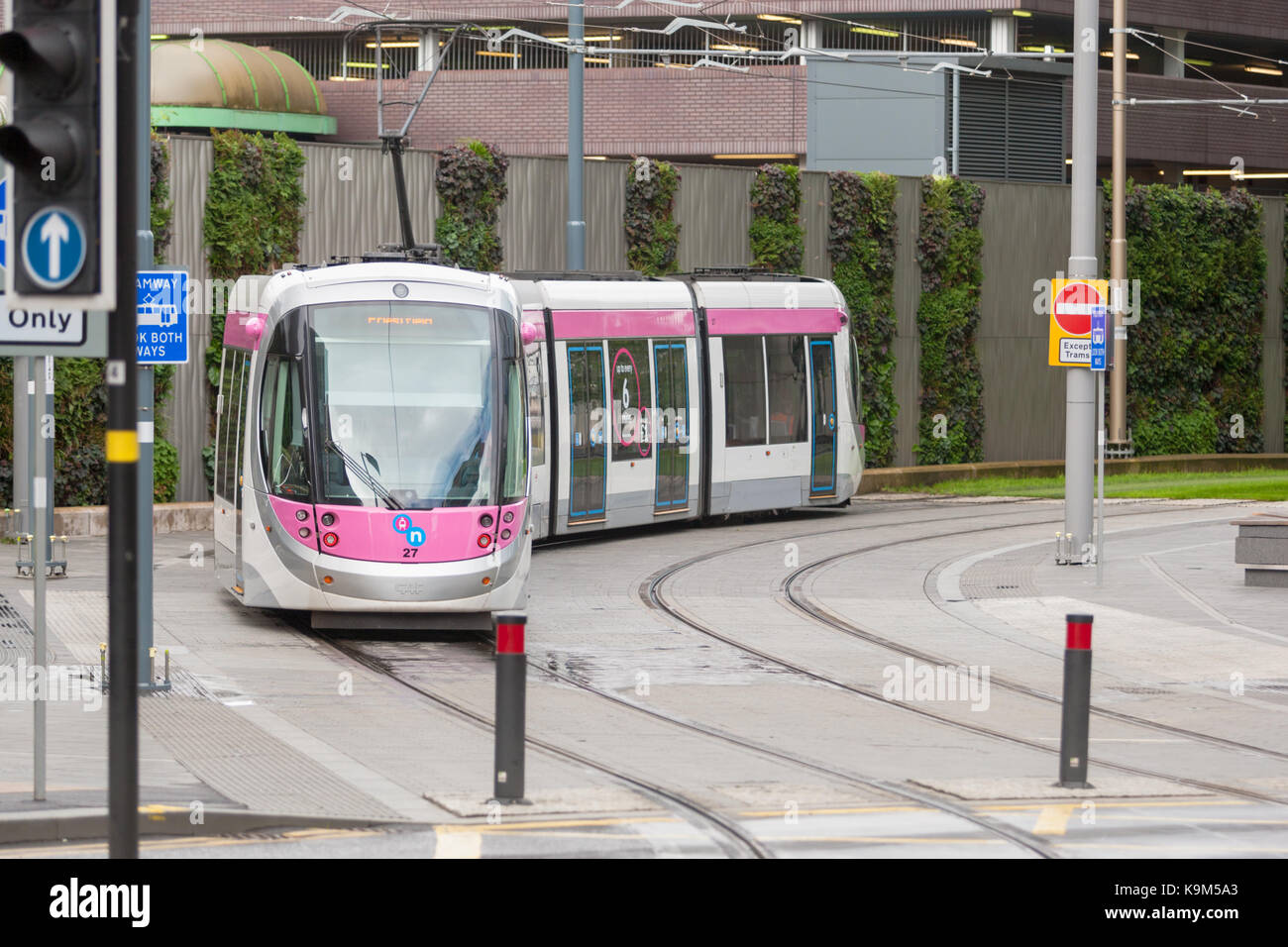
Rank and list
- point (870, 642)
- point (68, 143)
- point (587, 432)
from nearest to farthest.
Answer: point (68, 143) < point (870, 642) < point (587, 432)

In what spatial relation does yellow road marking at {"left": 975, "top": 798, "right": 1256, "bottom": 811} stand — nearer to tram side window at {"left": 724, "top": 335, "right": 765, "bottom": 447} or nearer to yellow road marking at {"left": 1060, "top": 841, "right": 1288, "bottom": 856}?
yellow road marking at {"left": 1060, "top": 841, "right": 1288, "bottom": 856}

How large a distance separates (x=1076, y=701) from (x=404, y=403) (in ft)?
23.2

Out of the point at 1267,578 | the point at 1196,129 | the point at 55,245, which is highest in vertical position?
the point at 1196,129

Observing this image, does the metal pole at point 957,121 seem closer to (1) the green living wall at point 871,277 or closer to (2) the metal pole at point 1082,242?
(1) the green living wall at point 871,277

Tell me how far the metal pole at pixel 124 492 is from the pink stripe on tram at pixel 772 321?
1829 cm

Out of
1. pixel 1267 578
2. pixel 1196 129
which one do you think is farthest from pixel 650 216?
pixel 1196 129

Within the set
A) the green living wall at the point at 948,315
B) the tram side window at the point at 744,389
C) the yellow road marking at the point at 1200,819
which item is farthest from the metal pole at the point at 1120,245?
the yellow road marking at the point at 1200,819

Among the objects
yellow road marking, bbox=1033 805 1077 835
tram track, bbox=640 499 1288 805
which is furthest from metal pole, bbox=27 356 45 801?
tram track, bbox=640 499 1288 805

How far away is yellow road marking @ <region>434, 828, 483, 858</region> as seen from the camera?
8.15 meters

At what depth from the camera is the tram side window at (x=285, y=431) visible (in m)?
15.2

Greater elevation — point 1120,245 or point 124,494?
point 1120,245

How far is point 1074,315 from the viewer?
2008 cm

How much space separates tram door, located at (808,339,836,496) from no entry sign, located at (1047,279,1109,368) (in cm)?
589

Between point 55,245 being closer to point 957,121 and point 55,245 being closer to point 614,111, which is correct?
point 957,121
